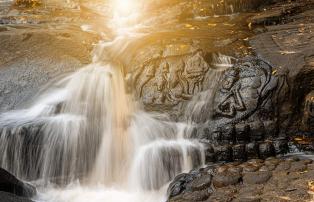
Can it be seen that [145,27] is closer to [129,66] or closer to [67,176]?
[129,66]

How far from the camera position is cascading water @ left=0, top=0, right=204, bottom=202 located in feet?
21.7

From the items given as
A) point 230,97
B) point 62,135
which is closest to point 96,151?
point 62,135

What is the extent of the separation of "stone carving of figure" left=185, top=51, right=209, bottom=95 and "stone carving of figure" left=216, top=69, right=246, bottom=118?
0.56 metres

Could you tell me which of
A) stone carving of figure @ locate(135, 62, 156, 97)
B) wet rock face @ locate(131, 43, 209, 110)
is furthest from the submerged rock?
stone carving of figure @ locate(135, 62, 156, 97)

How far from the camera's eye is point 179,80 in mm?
7902

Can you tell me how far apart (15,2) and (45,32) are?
19.3ft

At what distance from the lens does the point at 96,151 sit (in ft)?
23.3

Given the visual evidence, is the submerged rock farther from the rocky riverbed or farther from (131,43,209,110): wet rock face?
(131,43,209,110): wet rock face

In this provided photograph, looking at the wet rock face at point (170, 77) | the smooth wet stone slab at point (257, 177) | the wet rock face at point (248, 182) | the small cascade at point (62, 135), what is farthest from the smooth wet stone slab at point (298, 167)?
the small cascade at point (62, 135)

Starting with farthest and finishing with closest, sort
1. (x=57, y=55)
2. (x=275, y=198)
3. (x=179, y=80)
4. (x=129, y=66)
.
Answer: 1. (x=57, y=55)
2. (x=129, y=66)
3. (x=179, y=80)
4. (x=275, y=198)

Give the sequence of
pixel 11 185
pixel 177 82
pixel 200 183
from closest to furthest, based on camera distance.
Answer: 1. pixel 200 183
2. pixel 11 185
3. pixel 177 82

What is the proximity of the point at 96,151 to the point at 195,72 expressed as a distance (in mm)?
2892

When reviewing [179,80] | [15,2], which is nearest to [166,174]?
[179,80]

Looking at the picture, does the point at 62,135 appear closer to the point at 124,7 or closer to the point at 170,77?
the point at 170,77
